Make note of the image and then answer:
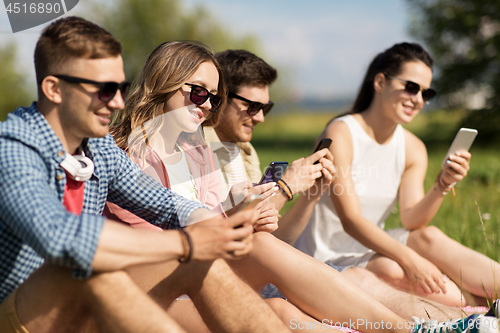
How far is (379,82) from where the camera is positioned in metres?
3.59

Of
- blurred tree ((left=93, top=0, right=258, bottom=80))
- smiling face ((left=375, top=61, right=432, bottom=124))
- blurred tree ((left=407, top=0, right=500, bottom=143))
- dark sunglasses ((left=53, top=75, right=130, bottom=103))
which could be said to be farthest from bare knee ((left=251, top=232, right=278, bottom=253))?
blurred tree ((left=93, top=0, right=258, bottom=80))

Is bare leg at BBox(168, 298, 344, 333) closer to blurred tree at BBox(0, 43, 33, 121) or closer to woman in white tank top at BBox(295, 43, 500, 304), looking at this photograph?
woman in white tank top at BBox(295, 43, 500, 304)

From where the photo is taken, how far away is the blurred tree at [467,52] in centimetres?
1731

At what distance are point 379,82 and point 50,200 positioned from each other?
2.77 metres

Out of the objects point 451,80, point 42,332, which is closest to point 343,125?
point 42,332

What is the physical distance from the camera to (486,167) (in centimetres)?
848

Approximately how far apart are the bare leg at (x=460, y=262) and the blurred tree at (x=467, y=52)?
16105mm

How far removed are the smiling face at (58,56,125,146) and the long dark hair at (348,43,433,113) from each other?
7.80ft

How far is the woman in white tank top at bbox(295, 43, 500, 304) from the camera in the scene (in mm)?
3031

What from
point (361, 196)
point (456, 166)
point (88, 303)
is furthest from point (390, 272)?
point (88, 303)

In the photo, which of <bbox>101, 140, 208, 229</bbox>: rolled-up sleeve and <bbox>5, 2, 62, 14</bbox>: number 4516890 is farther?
<bbox>5, 2, 62, 14</bbox>: number 4516890

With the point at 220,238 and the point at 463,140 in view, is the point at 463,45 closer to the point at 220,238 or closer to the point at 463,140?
the point at 463,140

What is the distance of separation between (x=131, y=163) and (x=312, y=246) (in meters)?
1.76

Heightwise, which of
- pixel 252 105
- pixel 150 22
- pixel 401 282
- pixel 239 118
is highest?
pixel 252 105
